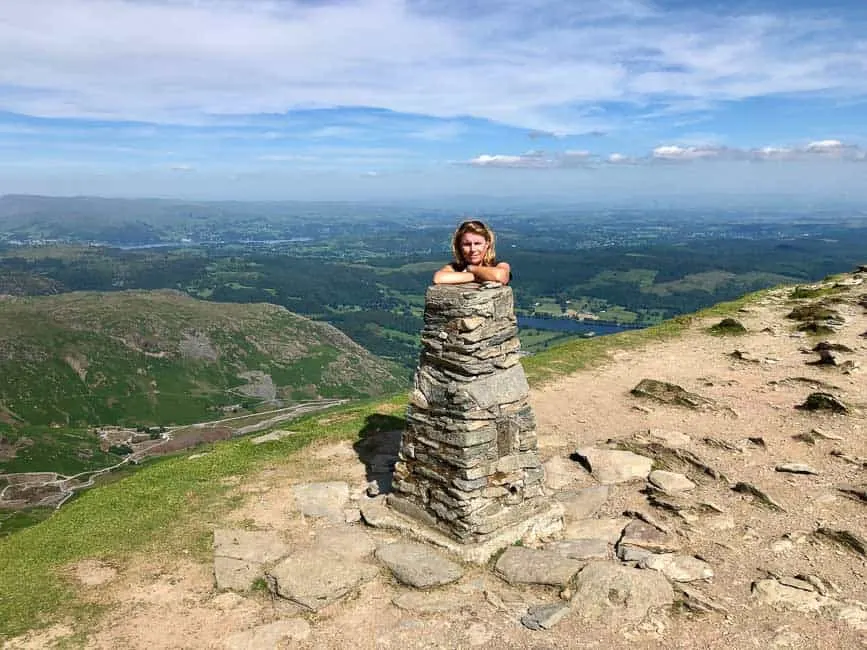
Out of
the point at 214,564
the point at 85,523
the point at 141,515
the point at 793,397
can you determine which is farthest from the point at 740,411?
the point at 85,523

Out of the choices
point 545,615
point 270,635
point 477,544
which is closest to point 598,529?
point 477,544

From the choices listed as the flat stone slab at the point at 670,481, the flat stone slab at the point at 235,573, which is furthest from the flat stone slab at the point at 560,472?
the flat stone slab at the point at 235,573

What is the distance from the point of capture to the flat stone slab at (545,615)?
9963 millimetres

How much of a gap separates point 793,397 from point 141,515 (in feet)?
68.0

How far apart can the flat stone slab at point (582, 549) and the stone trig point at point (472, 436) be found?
0.47 meters

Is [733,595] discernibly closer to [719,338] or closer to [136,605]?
[136,605]

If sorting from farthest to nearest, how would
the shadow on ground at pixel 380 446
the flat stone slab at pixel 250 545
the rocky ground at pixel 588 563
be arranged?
the shadow on ground at pixel 380 446 → the flat stone slab at pixel 250 545 → the rocky ground at pixel 588 563

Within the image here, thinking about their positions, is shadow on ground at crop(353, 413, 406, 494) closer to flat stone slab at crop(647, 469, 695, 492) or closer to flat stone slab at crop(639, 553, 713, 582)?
flat stone slab at crop(639, 553, 713, 582)

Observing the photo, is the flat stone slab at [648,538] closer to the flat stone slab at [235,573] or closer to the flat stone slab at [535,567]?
the flat stone slab at [535,567]

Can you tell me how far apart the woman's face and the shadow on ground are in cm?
624

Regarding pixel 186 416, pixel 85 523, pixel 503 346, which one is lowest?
pixel 186 416

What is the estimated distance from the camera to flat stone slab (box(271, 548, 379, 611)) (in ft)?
35.5

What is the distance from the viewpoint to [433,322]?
12.9 metres

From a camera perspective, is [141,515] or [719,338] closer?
[141,515]
